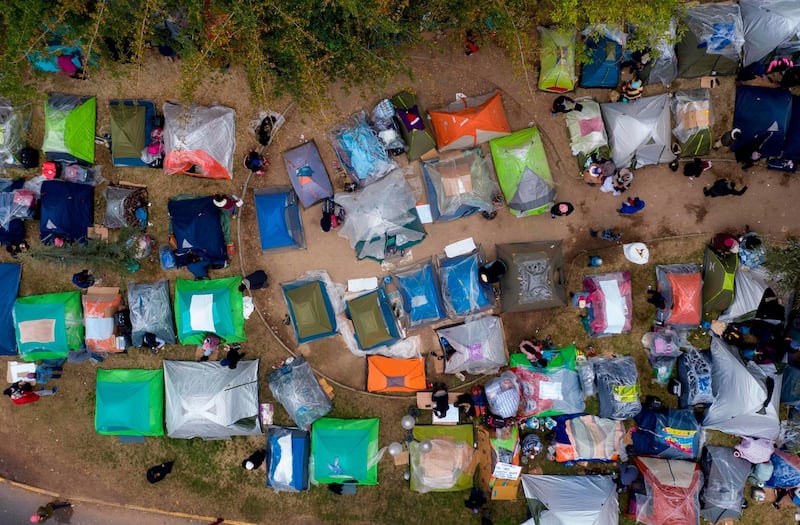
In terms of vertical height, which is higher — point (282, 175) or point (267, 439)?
point (282, 175)

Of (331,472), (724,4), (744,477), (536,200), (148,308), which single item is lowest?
(744,477)

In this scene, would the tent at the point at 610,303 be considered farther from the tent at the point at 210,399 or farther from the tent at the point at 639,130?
the tent at the point at 210,399

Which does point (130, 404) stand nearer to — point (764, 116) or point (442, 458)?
point (442, 458)

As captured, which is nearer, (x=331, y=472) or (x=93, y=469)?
(x=331, y=472)

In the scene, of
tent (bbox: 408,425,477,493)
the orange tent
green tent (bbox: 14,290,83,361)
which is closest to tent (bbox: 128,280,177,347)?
green tent (bbox: 14,290,83,361)

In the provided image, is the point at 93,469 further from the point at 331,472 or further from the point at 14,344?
the point at 331,472

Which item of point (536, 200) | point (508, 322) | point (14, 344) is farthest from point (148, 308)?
point (536, 200)
